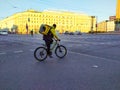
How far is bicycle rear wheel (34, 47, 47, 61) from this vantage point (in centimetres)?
1216

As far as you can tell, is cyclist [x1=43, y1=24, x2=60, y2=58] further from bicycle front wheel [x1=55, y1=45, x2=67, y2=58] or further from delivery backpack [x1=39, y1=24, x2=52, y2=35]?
bicycle front wheel [x1=55, y1=45, x2=67, y2=58]

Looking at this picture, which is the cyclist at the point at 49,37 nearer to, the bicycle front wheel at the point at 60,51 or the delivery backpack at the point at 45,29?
the delivery backpack at the point at 45,29

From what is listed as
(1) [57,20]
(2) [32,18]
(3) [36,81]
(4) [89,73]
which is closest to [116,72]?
(4) [89,73]

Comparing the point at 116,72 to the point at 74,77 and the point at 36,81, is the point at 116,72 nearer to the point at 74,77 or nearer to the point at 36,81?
the point at 74,77

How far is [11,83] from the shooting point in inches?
272

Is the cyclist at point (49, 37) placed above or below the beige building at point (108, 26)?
below

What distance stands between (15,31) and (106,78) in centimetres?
12643

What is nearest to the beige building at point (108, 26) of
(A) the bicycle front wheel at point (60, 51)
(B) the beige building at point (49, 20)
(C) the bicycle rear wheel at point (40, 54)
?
(B) the beige building at point (49, 20)

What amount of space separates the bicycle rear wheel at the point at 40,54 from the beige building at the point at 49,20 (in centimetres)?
10902

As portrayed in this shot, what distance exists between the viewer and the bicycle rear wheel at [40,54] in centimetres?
1216

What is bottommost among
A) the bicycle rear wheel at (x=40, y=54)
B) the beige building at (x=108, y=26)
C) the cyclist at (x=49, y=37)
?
the bicycle rear wheel at (x=40, y=54)

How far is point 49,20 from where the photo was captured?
139000mm

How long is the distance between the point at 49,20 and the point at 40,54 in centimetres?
12757

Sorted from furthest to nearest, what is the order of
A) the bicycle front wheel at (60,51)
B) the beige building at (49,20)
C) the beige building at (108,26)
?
the beige building at (108,26)
the beige building at (49,20)
the bicycle front wheel at (60,51)
